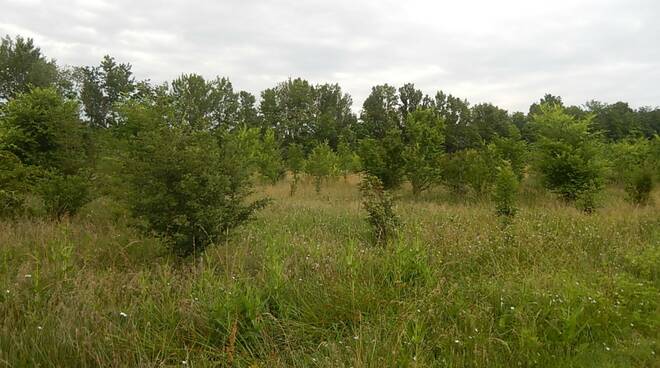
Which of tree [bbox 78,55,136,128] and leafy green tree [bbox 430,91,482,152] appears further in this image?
leafy green tree [bbox 430,91,482,152]

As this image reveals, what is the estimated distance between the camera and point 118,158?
5785 mm

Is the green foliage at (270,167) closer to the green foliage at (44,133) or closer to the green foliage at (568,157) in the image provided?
the green foliage at (44,133)

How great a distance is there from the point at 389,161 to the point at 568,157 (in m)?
5.54

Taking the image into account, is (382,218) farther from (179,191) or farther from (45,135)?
(45,135)

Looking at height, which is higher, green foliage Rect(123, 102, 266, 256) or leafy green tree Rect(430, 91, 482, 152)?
leafy green tree Rect(430, 91, 482, 152)

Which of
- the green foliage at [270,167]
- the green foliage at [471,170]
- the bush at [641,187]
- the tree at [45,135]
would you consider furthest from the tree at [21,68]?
the bush at [641,187]

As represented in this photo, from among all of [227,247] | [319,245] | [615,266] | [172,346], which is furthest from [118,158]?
[615,266]

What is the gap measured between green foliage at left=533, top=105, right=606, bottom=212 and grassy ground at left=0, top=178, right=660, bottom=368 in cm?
712

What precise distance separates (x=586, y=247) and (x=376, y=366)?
4509 millimetres

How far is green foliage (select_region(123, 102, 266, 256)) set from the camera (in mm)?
4797

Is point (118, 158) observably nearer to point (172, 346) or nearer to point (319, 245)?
point (319, 245)

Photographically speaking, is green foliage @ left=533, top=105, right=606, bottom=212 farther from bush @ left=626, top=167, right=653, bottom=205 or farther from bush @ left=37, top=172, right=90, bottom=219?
bush @ left=37, top=172, right=90, bottom=219

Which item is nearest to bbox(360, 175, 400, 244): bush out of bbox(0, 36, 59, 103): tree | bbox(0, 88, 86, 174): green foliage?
bbox(0, 88, 86, 174): green foliage

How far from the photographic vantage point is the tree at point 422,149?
1393cm
